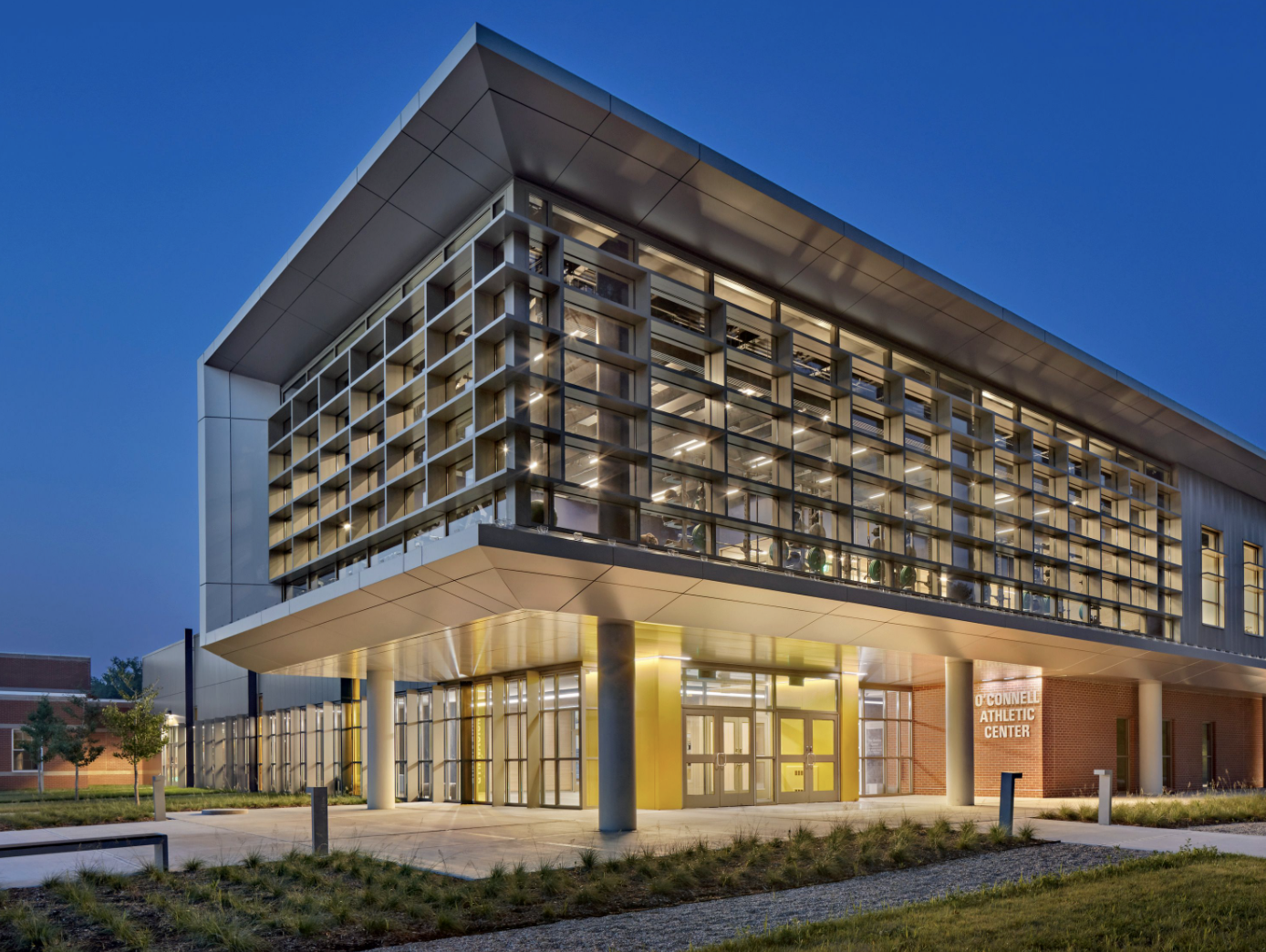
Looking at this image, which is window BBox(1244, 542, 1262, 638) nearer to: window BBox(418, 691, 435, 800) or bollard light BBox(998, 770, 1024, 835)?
bollard light BBox(998, 770, 1024, 835)

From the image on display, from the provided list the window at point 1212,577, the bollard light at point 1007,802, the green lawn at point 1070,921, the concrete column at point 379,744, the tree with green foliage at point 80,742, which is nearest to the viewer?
the green lawn at point 1070,921

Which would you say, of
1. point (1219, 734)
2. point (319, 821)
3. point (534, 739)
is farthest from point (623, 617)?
point (1219, 734)

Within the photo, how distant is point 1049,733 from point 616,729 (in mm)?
18002

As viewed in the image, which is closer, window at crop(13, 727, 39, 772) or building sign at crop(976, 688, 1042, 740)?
building sign at crop(976, 688, 1042, 740)

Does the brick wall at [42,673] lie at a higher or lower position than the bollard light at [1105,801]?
lower

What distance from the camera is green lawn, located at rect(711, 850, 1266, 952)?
354 inches

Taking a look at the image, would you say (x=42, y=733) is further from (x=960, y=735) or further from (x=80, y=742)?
(x=960, y=735)

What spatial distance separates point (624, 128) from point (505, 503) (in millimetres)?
6930

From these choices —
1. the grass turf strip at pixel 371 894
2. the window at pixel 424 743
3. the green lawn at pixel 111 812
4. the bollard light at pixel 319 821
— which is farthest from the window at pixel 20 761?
Answer: the grass turf strip at pixel 371 894

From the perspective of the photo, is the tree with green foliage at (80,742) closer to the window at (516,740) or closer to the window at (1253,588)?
the window at (516,740)

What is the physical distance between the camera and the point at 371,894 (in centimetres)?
1195

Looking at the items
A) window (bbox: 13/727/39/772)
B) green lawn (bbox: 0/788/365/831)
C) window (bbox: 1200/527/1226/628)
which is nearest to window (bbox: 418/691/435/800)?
green lawn (bbox: 0/788/365/831)

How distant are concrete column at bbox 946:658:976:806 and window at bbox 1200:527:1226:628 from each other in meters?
15.5

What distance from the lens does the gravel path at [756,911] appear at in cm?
961
